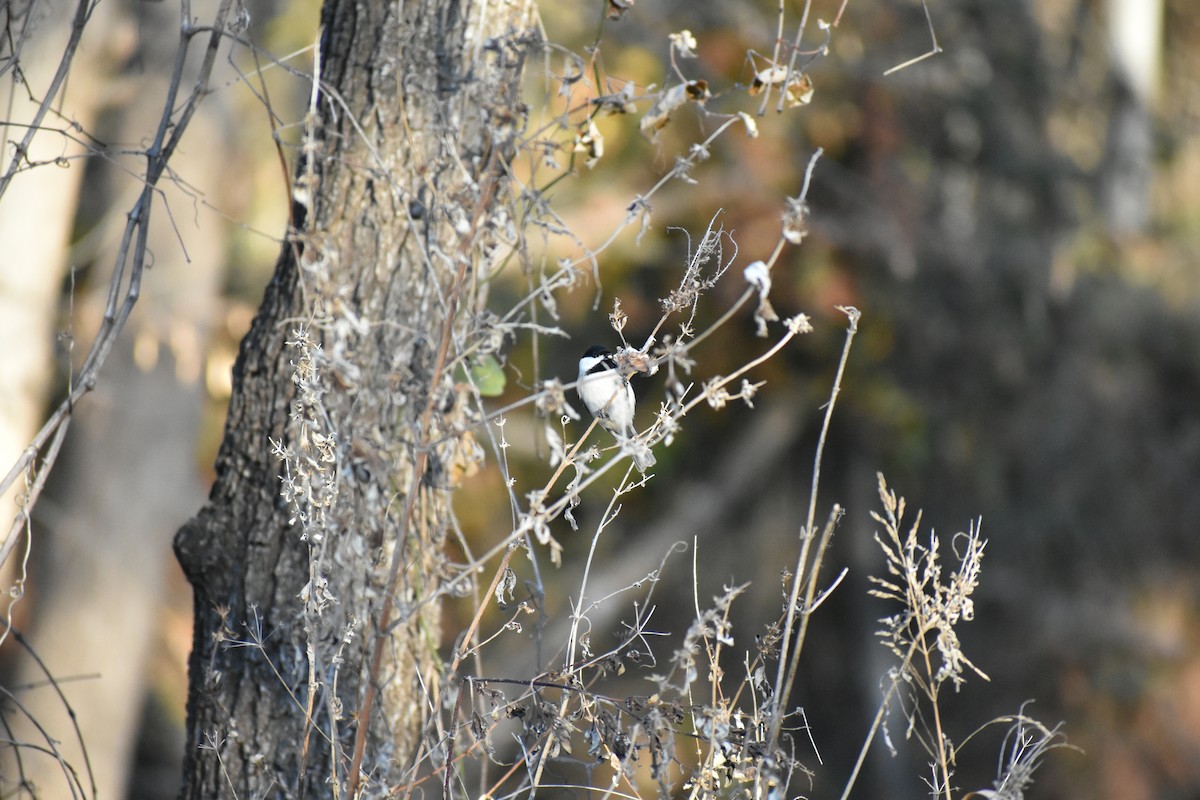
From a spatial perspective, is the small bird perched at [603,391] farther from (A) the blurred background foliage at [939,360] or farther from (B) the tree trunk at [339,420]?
(A) the blurred background foliage at [939,360]

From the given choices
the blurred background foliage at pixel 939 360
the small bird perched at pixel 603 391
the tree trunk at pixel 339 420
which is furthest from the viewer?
the blurred background foliage at pixel 939 360

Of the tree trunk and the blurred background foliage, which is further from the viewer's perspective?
the blurred background foliage

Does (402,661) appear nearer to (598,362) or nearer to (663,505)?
(598,362)

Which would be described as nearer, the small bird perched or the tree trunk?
the tree trunk

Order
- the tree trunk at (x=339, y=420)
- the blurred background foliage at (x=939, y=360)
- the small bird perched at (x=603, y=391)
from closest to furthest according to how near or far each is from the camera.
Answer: the tree trunk at (x=339, y=420)
the small bird perched at (x=603, y=391)
the blurred background foliage at (x=939, y=360)

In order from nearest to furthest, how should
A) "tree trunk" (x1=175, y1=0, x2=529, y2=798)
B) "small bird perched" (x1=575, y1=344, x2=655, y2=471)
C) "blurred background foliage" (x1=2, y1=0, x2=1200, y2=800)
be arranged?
"tree trunk" (x1=175, y1=0, x2=529, y2=798), "small bird perched" (x1=575, y1=344, x2=655, y2=471), "blurred background foliage" (x1=2, y1=0, x2=1200, y2=800)

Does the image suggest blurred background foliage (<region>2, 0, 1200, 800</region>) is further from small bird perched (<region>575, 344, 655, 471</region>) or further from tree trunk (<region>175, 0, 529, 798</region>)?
tree trunk (<region>175, 0, 529, 798</region>)

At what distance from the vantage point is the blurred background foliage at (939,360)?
7.57m

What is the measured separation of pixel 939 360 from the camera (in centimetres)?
804

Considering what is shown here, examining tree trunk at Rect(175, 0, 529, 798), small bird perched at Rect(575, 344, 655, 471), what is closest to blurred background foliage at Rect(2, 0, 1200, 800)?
small bird perched at Rect(575, 344, 655, 471)

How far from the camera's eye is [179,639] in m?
8.95

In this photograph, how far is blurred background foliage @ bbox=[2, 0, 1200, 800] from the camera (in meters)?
7.57

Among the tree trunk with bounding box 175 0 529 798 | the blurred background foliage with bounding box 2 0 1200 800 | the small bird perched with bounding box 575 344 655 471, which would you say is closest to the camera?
the tree trunk with bounding box 175 0 529 798

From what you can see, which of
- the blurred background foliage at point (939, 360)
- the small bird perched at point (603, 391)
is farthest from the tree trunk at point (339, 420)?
the blurred background foliage at point (939, 360)
